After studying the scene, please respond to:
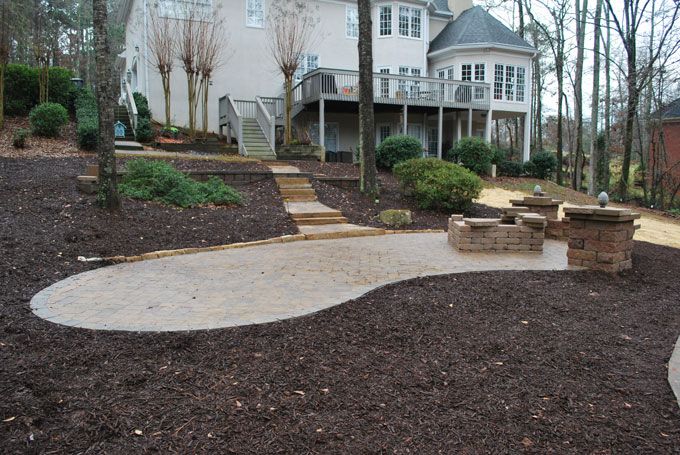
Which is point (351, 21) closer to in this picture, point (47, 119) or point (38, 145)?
point (47, 119)

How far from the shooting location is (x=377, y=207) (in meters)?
10.7

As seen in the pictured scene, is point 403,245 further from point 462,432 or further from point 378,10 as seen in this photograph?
point 378,10

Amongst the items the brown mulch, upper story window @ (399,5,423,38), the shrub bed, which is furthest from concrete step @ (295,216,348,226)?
upper story window @ (399,5,423,38)

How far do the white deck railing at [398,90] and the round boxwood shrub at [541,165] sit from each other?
3160 mm

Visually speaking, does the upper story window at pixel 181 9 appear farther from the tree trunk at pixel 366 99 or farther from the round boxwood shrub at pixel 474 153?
the round boxwood shrub at pixel 474 153

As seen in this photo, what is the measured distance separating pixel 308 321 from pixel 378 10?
21687 mm

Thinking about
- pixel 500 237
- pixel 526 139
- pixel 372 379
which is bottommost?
pixel 372 379

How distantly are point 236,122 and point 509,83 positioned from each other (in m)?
13.5

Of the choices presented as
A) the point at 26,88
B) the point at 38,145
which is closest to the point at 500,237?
the point at 38,145

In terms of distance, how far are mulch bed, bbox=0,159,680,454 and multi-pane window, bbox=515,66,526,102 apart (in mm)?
20502

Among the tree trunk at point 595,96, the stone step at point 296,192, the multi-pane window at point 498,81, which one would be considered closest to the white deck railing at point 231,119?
the stone step at point 296,192

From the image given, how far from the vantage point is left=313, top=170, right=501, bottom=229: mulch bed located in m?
9.71

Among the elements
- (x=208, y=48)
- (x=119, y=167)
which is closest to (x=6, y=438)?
(x=119, y=167)

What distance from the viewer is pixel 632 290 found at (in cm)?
513
